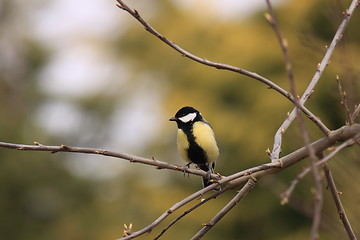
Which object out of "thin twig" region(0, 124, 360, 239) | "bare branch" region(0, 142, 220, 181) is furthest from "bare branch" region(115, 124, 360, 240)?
"bare branch" region(0, 142, 220, 181)

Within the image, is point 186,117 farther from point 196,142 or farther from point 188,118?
point 196,142

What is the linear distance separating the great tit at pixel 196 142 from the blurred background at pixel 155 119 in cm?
293

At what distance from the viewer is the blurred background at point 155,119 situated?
28.6 ft

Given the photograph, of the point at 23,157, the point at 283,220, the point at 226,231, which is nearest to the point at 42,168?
the point at 23,157

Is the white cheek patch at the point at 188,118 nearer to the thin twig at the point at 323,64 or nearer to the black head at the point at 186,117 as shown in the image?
the black head at the point at 186,117

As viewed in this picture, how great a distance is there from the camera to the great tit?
3916mm

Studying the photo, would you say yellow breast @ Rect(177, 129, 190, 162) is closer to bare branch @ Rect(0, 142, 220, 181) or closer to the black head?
the black head

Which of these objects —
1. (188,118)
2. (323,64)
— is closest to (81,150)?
(323,64)

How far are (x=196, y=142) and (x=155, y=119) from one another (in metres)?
6.80

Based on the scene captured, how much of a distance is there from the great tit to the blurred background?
293 centimetres

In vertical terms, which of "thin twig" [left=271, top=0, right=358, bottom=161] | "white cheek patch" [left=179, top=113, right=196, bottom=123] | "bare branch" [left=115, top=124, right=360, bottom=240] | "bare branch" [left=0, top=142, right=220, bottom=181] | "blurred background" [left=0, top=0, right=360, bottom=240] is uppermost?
"blurred background" [left=0, top=0, right=360, bottom=240]

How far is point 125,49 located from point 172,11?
177cm

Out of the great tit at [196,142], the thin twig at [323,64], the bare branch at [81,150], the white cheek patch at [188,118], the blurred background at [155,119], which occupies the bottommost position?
the bare branch at [81,150]

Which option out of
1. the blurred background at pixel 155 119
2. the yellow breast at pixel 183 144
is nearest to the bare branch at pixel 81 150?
the yellow breast at pixel 183 144
